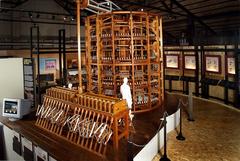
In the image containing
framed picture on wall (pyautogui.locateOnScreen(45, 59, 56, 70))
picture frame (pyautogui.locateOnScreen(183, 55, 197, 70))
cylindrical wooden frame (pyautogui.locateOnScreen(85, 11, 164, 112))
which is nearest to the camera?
cylindrical wooden frame (pyautogui.locateOnScreen(85, 11, 164, 112))

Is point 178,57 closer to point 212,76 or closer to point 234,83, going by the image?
point 212,76

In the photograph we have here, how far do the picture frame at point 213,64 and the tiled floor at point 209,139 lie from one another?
2.16 m

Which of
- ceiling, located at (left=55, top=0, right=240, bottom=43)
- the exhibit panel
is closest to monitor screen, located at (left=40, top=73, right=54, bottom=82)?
ceiling, located at (left=55, top=0, right=240, bottom=43)

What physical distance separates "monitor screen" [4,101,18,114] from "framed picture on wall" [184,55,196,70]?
8114 millimetres

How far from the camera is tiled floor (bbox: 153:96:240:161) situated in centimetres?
545

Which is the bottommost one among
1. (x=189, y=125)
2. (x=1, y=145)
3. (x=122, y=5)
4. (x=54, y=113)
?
(x=1, y=145)

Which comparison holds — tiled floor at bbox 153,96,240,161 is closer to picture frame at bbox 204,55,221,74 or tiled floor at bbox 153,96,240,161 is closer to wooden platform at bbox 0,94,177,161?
wooden platform at bbox 0,94,177,161

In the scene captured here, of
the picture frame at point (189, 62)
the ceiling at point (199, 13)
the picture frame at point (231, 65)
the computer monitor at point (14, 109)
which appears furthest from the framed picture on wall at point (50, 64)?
the picture frame at point (231, 65)

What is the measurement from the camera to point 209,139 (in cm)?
634

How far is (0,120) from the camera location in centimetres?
729

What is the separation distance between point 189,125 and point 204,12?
8.48 m

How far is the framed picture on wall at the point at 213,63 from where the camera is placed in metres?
10.2

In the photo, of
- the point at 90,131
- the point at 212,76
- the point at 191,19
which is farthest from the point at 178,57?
the point at 90,131

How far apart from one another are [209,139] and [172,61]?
22.9ft
